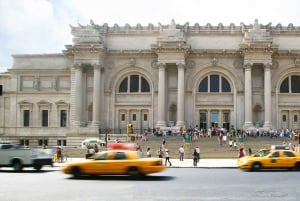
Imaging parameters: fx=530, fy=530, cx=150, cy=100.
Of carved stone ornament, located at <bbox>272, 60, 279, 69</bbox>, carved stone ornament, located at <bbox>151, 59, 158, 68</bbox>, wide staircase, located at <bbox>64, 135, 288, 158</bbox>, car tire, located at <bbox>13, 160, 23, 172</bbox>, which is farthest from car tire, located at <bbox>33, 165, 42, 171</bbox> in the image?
carved stone ornament, located at <bbox>272, 60, 279, 69</bbox>

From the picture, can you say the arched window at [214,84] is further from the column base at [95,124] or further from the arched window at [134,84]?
the column base at [95,124]

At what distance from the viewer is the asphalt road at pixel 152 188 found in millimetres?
18656

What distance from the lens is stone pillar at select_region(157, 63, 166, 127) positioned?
202 feet

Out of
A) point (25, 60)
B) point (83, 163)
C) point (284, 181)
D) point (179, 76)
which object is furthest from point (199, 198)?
point (25, 60)

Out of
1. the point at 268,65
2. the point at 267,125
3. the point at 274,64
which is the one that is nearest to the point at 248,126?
the point at 267,125

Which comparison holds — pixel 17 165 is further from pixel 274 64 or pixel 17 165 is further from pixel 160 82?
pixel 274 64

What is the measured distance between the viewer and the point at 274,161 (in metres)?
31.7

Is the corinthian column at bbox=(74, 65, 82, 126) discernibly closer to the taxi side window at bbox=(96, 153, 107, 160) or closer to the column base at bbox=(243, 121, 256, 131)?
the column base at bbox=(243, 121, 256, 131)

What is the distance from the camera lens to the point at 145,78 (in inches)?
2537

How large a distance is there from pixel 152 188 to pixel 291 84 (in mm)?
45428

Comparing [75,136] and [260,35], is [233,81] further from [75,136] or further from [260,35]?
[75,136]

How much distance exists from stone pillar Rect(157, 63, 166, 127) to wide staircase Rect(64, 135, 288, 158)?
4.66 metres

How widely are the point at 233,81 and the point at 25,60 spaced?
26151 millimetres

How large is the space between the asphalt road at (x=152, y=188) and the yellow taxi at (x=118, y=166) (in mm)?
374
